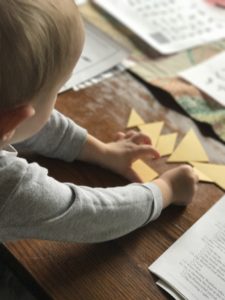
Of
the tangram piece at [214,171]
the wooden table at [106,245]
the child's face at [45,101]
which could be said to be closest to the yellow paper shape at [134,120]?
the wooden table at [106,245]

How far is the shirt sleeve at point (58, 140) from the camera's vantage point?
71 centimetres

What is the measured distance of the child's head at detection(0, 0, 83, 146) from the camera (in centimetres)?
44

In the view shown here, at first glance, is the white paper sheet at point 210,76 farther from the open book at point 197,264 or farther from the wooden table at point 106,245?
the open book at point 197,264

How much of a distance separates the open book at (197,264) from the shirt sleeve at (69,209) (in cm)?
6

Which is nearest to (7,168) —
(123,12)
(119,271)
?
(119,271)

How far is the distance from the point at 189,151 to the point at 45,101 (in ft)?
1.02

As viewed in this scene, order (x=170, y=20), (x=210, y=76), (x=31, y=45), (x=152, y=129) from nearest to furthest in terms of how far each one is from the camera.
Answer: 1. (x=31, y=45)
2. (x=152, y=129)
3. (x=210, y=76)
4. (x=170, y=20)

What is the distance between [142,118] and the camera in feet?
Answer: 2.65

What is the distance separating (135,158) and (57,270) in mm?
225

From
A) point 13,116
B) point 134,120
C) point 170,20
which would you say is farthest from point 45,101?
point 170,20

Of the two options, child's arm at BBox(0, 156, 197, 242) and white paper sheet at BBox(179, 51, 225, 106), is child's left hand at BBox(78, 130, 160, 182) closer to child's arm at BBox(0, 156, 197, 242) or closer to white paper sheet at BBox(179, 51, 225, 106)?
child's arm at BBox(0, 156, 197, 242)

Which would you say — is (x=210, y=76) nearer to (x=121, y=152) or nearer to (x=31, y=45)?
(x=121, y=152)

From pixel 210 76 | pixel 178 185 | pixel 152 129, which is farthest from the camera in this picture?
pixel 210 76

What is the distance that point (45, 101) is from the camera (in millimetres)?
526
